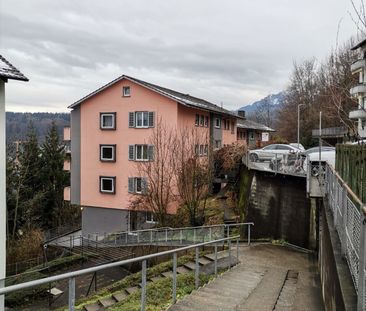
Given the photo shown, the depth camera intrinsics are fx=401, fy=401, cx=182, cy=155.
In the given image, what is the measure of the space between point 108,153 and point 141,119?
3727 millimetres

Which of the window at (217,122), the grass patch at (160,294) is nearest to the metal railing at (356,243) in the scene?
the grass patch at (160,294)

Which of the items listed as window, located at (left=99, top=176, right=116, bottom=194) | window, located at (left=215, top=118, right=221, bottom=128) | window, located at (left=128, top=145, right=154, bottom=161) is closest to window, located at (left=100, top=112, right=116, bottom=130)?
window, located at (left=128, top=145, right=154, bottom=161)

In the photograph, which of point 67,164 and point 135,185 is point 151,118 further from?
point 67,164

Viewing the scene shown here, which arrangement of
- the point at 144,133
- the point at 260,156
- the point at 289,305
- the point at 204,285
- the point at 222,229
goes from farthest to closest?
the point at 144,133 < the point at 260,156 < the point at 222,229 < the point at 204,285 < the point at 289,305

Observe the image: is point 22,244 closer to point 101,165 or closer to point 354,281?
point 101,165

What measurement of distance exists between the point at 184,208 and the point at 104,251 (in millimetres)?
5326

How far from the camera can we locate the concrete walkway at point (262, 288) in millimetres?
7262

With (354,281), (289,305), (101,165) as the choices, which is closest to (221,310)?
(289,305)

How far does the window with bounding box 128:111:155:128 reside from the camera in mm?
27656

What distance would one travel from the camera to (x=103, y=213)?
30.0 meters

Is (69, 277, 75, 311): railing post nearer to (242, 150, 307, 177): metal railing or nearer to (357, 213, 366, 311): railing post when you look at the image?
(357, 213, 366, 311): railing post

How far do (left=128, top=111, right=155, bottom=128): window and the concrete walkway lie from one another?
52.2 feet

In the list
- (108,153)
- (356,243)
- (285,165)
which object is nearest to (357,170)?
(356,243)

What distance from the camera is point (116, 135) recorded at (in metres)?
28.9
